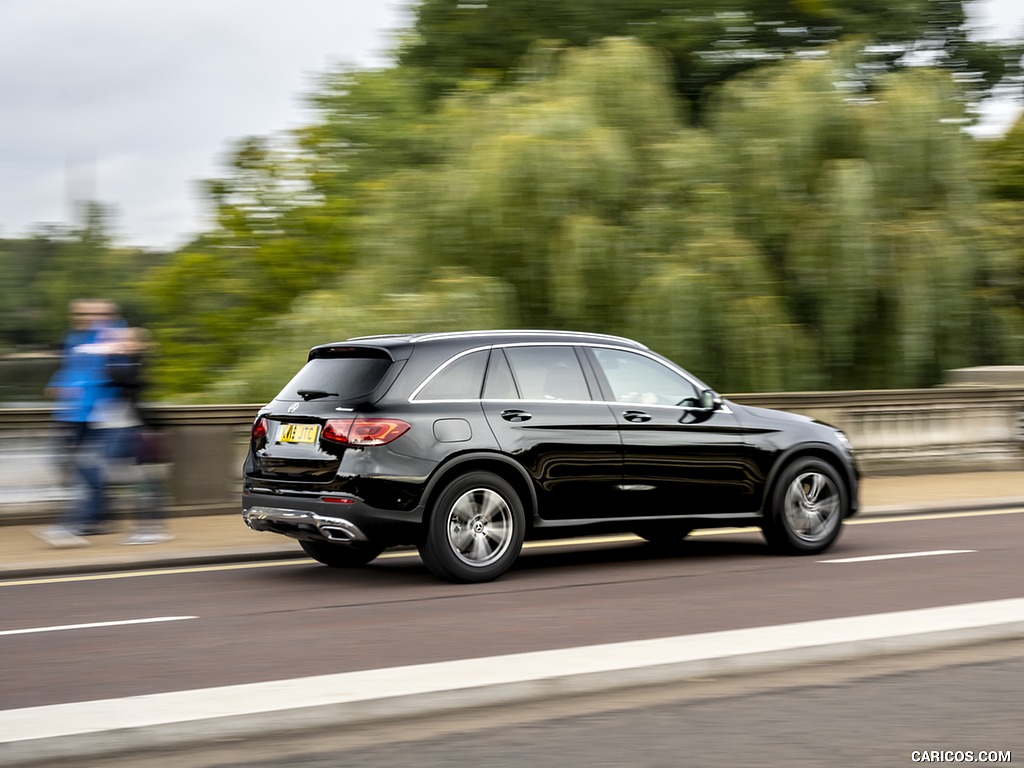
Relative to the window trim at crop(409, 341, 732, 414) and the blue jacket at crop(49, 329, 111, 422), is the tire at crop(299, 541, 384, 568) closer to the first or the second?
the window trim at crop(409, 341, 732, 414)

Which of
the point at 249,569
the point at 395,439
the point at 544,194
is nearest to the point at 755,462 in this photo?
the point at 395,439

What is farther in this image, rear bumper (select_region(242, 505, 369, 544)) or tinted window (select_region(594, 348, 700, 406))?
tinted window (select_region(594, 348, 700, 406))

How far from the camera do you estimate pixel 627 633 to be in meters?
7.35

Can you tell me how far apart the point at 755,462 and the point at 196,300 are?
79.2 feet

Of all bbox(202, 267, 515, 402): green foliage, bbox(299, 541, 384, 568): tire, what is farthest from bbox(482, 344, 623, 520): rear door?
bbox(202, 267, 515, 402): green foliage

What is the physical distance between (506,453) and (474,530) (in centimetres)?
56

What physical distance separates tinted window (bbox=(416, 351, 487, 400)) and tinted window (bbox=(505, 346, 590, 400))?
0.94 ft

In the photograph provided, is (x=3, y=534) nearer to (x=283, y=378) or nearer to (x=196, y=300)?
(x=283, y=378)

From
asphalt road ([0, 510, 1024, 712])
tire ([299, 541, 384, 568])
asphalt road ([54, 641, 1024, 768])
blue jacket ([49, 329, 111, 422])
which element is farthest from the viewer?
blue jacket ([49, 329, 111, 422])

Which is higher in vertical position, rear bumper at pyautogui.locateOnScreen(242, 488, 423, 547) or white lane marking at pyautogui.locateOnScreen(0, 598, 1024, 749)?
rear bumper at pyautogui.locateOnScreen(242, 488, 423, 547)

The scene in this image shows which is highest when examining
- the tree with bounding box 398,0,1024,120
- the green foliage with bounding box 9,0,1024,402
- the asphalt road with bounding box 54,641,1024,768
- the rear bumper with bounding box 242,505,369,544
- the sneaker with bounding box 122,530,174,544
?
the tree with bounding box 398,0,1024,120

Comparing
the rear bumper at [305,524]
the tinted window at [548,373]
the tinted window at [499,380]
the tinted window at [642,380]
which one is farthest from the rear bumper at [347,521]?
the tinted window at [642,380]

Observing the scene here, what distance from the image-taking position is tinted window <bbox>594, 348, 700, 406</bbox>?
398 inches

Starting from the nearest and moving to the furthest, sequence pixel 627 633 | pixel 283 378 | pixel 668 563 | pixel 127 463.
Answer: pixel 627 633 < pixel 668 563 < pixel 127 463 < pixel 283 378
